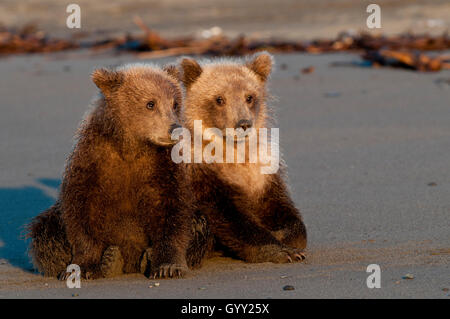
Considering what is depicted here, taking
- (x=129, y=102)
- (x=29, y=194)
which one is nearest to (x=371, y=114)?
(x=29, y=194)

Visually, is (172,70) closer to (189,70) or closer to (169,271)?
(189,70)

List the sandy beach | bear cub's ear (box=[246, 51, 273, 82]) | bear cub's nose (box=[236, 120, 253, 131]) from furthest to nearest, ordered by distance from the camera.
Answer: bear cub's ear (box=[246, 51, 273, 82]) → bear cub's nose (box=[236, 120, 253, 131]) → the sandy beach

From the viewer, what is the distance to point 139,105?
652cm

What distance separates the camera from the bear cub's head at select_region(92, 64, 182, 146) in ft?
21.2

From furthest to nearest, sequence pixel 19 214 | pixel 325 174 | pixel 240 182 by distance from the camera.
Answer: pixel 325 174 < pixel 19 214 < pixel 240 182

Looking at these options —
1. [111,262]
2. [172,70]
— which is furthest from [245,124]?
[111,262]

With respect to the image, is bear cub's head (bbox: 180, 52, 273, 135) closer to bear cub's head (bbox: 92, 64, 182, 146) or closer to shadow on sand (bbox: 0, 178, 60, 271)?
bear cub's head (bbox: 92, 64, 182, 146)

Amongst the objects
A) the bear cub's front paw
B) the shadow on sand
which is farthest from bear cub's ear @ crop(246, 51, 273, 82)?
the shadow on sand

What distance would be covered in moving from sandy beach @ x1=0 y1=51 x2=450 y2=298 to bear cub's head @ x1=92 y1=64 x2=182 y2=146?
1076 millimetres

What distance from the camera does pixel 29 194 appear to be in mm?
8984

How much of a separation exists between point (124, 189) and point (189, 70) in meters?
1.59

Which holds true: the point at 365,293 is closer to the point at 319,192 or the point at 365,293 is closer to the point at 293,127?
the point at 319,192

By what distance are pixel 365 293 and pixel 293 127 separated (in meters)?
5.75

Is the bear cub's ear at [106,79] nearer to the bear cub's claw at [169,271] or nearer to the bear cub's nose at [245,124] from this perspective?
the bear cub's nose at [245,124]
